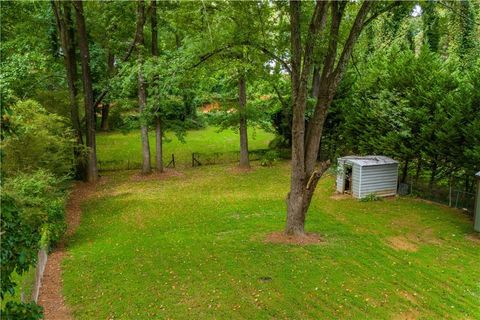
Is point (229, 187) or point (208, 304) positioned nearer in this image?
point (208, 304)

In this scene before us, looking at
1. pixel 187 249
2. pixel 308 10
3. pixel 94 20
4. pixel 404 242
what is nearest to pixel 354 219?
pixel 404 242

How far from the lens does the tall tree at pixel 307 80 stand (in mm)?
10875

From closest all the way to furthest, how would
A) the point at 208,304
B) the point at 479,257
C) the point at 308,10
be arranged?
1. the point at 208,304
2. the point at 479,257
3. the point at 308,10

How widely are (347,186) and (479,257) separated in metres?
7.71

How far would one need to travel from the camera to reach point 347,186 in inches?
762

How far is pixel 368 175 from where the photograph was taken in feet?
59.0

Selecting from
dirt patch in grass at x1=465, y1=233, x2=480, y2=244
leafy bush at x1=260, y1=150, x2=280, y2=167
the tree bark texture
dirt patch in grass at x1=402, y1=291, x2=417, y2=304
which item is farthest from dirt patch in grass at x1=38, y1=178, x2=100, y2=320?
dirt patch in grass at x1=465, y1=233, x2=480, y2=244

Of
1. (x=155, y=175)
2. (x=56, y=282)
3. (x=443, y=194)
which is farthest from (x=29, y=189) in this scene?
(x=443, y=194)

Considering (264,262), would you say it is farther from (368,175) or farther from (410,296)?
(368,175)

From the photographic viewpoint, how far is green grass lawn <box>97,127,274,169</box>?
28.6 meters

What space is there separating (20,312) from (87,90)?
17.6 meters

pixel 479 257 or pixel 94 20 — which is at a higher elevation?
pixel 94 20

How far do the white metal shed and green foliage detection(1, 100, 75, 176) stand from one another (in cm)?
1183

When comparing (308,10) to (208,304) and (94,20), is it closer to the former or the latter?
(208,304)
